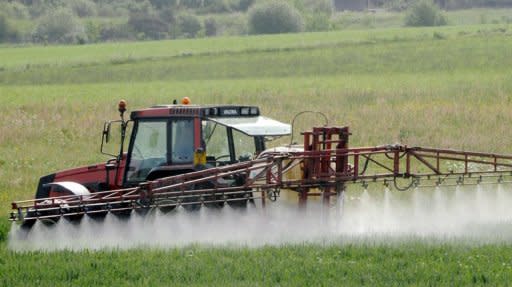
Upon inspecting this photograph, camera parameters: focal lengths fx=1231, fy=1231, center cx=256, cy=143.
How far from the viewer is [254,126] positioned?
17.9m

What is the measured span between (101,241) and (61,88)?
3964 cm

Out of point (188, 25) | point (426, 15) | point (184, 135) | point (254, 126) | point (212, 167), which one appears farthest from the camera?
point (188, 25)

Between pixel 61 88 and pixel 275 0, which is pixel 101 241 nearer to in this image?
pixel 61 88

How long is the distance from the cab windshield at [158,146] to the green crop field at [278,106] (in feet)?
6.83

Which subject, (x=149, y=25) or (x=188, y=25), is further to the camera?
(x=149, y=25)

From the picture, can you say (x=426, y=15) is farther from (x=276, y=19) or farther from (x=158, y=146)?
(x=158, y=146)

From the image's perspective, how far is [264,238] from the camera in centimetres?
1738

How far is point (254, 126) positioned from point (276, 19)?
93.3 meters

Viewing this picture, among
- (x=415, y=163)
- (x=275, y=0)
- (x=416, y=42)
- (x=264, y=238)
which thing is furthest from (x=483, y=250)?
(x=275, y=0)

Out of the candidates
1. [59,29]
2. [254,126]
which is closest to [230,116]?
[254,126]

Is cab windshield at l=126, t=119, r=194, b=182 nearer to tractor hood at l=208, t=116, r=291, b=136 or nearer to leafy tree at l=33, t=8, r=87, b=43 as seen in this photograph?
tractor hood at l=208, t=116, r=291, b=136

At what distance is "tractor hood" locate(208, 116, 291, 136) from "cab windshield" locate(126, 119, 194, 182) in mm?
490

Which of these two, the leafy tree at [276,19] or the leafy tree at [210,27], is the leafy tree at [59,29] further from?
the leafy tree at [276,19]

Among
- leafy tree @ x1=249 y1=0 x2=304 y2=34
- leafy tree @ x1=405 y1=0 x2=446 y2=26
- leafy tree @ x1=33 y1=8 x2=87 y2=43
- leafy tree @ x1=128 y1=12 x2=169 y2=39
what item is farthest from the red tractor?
leafy tree @ x1=128 y1=12 x2=169 y2=39
